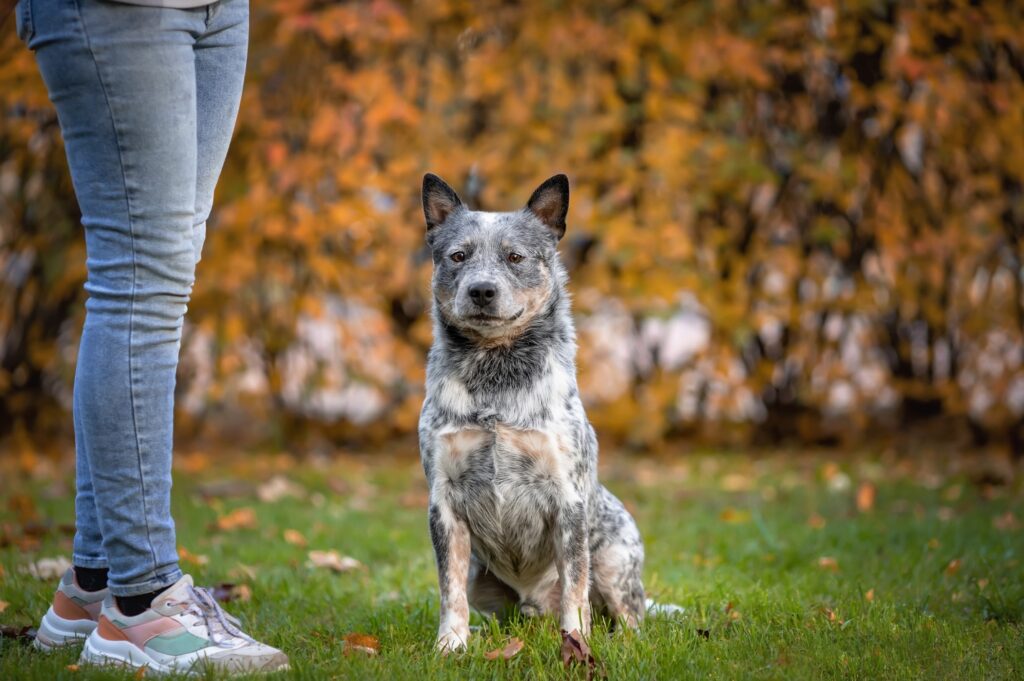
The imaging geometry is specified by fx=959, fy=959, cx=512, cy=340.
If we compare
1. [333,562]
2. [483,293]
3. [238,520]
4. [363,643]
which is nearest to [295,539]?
[238,520]

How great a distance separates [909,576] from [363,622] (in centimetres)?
212

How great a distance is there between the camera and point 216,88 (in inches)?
101

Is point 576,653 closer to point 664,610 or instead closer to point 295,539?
point 664,610

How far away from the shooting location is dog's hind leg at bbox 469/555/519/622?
3.22 metres

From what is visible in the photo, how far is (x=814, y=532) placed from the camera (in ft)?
14.9

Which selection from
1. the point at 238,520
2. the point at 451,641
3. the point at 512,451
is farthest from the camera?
the point at 238,520

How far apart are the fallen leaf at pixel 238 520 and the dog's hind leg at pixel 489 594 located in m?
1.94

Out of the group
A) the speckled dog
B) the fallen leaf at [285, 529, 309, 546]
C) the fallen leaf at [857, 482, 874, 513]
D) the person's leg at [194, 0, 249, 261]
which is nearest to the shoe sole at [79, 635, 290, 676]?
the speckled dog

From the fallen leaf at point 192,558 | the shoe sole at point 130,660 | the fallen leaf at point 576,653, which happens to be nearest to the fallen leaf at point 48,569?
the fallen leaf at point 192,558

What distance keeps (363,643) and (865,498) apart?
3489mm

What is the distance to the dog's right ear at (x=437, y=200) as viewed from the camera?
335cm

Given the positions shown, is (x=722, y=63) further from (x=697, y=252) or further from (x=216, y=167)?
(x=216, y=167)

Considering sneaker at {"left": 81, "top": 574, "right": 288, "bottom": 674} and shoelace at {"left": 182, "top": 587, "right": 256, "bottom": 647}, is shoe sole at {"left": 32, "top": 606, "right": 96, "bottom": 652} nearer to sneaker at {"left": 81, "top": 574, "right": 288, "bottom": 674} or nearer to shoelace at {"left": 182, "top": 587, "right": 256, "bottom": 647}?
sneaker at {"left": 81, "top": 574, "right": 288, "bottom": 674}

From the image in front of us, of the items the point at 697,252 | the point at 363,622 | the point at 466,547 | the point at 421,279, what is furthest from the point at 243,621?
the point at 697,252
